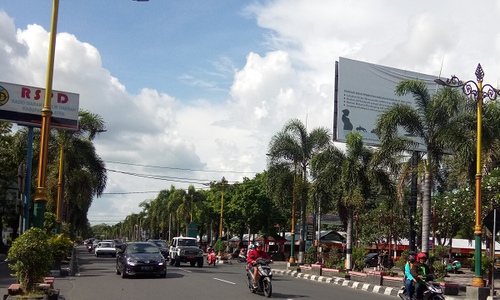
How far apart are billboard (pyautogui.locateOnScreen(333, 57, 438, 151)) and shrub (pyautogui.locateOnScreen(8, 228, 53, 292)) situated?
26.8 metres

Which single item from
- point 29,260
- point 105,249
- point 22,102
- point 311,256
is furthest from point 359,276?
point 105,249

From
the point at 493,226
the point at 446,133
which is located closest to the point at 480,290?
the point at 493,226

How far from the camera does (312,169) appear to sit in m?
28.4

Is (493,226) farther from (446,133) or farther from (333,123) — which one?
(333,123)

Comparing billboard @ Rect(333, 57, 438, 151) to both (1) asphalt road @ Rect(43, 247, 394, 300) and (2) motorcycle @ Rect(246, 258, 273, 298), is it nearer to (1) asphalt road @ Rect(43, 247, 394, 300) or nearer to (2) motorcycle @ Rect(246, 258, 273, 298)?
(1) asphalt road @ Rect(43, 247, 394, 300)

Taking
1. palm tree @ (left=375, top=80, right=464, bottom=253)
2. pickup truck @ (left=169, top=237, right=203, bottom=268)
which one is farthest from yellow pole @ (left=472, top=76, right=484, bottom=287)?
pickup truck @ (left=169, top=237, right=203, bottom=268)

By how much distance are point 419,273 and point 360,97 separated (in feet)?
87.9

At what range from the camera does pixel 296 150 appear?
3344cm

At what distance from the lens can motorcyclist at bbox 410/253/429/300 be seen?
10.7 meters

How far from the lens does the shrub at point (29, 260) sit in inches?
438

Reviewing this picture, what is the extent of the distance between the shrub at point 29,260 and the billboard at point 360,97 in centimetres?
2682

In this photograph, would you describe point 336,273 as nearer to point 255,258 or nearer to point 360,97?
point 255,258

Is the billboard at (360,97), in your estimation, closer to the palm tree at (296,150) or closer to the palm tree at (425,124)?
Answer: the palm tree at (296,150)

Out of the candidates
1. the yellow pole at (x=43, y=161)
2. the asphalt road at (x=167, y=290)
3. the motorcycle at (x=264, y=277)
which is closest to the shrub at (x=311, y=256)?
the asphalt road at (x=167, y=290)
